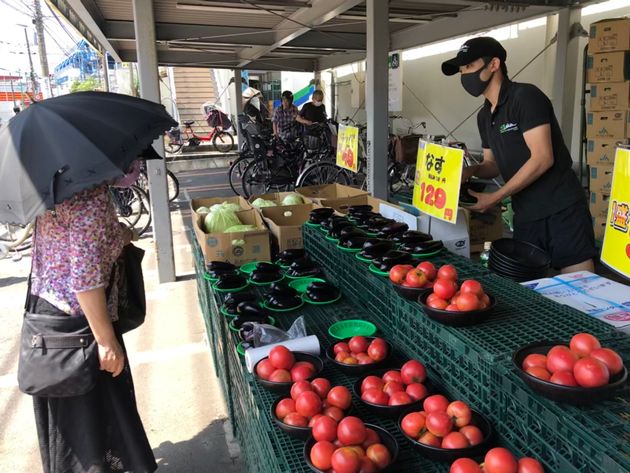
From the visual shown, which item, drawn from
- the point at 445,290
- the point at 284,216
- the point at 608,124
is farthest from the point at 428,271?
the point at 608,124

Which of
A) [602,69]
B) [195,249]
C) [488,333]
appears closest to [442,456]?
[488,333]

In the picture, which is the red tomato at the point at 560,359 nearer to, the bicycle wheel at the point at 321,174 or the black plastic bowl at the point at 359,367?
the black plastic bowl at the point at 359,367

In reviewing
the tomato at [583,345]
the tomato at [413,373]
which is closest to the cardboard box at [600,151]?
the tomato at [413,373]

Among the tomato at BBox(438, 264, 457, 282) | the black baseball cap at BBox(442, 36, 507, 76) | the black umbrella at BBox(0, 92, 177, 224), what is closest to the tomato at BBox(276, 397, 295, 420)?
the tomato at BBox(438, 264, 457, 282)

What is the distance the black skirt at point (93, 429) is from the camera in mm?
2052

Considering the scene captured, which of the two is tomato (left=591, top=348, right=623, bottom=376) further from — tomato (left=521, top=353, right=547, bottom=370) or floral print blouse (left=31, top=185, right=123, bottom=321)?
floral print blouse (left=31, top=185, right=123, bottom=321)

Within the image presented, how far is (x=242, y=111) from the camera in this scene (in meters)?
13.4

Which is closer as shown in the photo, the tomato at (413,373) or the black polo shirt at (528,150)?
the tomato at (413,373)

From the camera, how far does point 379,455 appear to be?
1282 mm

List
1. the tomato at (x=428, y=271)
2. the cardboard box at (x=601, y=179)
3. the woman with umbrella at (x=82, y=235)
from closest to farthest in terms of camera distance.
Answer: the woman with umbrella at (x=82, y=235), the tomato at (x=428, y=271), the cardboard box at (x=601, y=179)

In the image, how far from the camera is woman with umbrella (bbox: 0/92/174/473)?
1585 mm

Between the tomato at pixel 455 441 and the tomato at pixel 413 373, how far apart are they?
11.9 inches

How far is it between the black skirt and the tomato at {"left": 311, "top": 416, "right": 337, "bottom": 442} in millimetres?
1118

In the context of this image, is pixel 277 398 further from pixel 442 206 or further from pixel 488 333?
pixel 442 206
